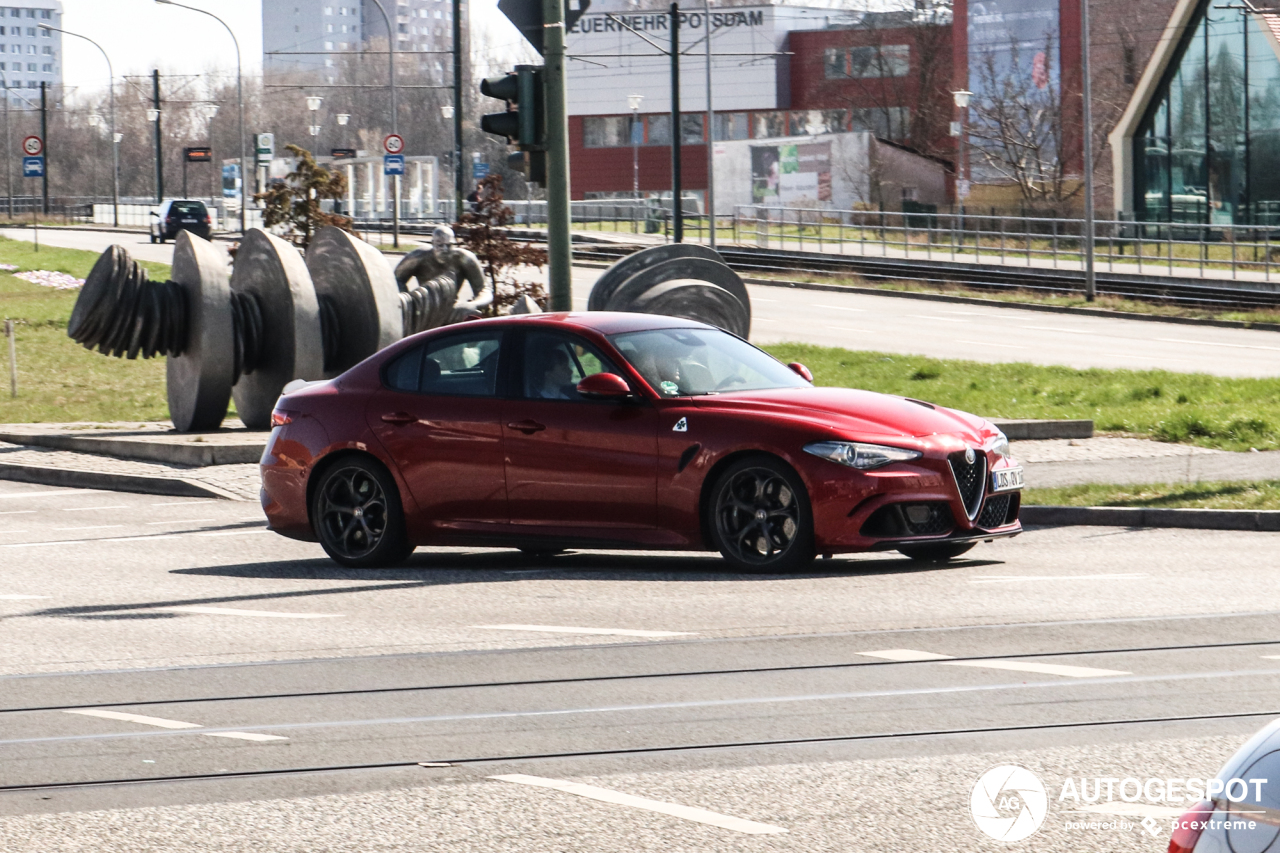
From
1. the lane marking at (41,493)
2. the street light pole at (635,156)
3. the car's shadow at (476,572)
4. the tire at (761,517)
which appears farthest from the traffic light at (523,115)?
the street light pole at (635,156)

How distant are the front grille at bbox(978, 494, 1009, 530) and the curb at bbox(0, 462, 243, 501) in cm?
783

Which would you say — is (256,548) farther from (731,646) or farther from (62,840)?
(62,840)

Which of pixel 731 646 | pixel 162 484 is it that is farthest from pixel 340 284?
pixel 731 646

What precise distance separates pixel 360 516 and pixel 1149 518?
520 cm

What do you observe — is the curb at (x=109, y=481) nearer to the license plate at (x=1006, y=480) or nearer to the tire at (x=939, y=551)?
the tire at (x=939, y=551)

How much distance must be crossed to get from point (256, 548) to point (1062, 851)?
885cm

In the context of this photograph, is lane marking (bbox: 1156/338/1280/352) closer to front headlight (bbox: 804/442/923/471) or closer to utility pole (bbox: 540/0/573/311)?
utility pole (bbox: 540/0/573/311)

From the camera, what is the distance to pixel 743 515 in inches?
403

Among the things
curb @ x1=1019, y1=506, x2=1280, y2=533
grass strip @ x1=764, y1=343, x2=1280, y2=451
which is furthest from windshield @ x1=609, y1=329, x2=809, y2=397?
grass strip @ x1=764, y1=343, x2=1280, y2=451

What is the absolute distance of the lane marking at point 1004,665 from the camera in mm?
7051

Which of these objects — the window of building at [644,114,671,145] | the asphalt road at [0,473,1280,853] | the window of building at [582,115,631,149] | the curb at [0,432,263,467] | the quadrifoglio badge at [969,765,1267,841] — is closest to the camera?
the quadrifoglio badge at [969,765,1267,841]

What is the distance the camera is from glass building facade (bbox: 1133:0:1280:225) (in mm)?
50594

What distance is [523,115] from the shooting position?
1329 cm

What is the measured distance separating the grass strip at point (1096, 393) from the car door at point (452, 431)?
26.6 feet
